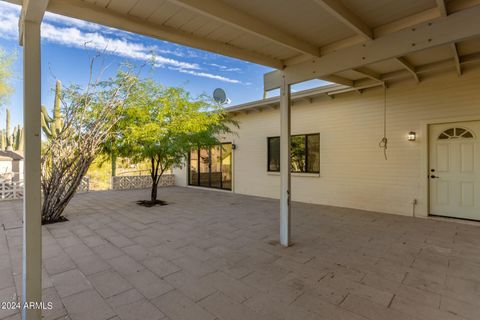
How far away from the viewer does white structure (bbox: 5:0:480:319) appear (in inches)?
72.3

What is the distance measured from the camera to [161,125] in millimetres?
6633

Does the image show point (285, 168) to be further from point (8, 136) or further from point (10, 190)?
point (8, 136)

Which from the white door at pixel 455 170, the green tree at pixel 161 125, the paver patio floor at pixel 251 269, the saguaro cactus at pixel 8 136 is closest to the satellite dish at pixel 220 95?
the green tree at pixel 161 125

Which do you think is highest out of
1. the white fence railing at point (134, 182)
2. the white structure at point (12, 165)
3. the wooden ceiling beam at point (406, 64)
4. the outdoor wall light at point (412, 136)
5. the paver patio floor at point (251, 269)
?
the wooden ceiling beam at point (406, 64)

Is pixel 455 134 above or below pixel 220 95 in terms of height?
below

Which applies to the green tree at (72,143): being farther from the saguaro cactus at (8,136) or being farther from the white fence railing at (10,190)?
the saguaro cactus at (8,136)

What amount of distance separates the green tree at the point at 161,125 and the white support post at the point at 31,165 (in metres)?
4.42

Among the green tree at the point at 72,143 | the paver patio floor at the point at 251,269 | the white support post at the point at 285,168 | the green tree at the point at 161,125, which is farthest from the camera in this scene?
the green tree at the point at 161,125

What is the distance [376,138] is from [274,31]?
4424 millimetres

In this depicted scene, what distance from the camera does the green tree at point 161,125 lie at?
6383mm

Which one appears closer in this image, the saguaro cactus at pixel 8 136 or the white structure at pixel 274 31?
the white structure at pixel 274 31

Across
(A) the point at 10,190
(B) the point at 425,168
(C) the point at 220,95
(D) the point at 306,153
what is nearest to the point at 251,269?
(B) the point at 425,168

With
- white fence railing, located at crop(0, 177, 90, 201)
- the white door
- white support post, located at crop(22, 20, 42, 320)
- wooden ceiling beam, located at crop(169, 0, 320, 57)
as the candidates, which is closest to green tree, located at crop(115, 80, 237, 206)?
white fence railing, located at crop(0, 177, 90, 201)

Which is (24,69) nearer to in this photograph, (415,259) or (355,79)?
(415,259)
